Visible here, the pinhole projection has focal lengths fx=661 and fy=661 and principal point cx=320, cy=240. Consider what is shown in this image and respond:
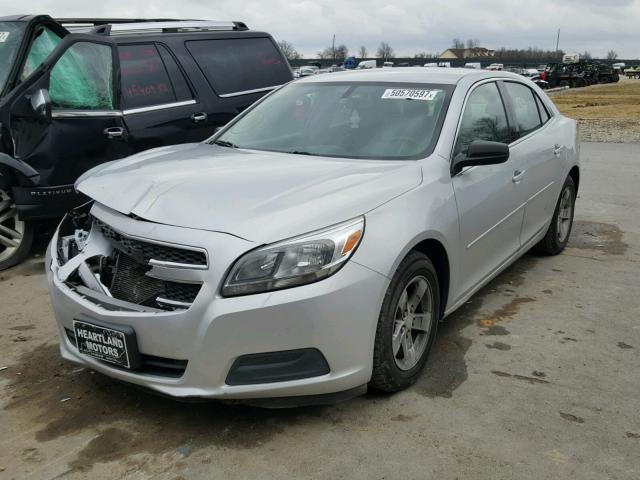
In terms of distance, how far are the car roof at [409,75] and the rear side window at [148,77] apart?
6.64ft

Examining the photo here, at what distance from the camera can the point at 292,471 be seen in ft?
9.09

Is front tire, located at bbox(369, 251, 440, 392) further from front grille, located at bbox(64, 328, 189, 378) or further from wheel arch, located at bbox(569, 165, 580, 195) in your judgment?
wheel arch, located at bbox(569, 165, 580, 195)

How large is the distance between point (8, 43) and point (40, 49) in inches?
10.6

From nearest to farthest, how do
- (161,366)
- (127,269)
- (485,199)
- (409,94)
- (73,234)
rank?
1. (161,366)
2. (127,269)
3. (73,234)
4. (485,199)
5. (409,94)

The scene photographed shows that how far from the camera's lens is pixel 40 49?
6125 millimetres

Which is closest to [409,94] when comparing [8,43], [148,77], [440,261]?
[440,261]

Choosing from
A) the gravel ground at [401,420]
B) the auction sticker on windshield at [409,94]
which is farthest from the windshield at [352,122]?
the gravel ground at [401,420]

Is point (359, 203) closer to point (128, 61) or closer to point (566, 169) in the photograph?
point (566, 169)

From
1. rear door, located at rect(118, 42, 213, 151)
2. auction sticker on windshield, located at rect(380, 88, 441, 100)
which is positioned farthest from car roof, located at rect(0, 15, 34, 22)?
auction sticker on windshield, located at rect(380, 88, 441, 100)

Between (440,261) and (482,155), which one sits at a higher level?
(482,155)

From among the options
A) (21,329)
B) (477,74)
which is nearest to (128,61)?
(21,329)

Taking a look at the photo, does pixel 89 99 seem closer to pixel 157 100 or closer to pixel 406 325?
pixel 157 100

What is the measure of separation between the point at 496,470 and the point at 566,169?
3562mm

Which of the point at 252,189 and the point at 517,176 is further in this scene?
the point at 517,176
